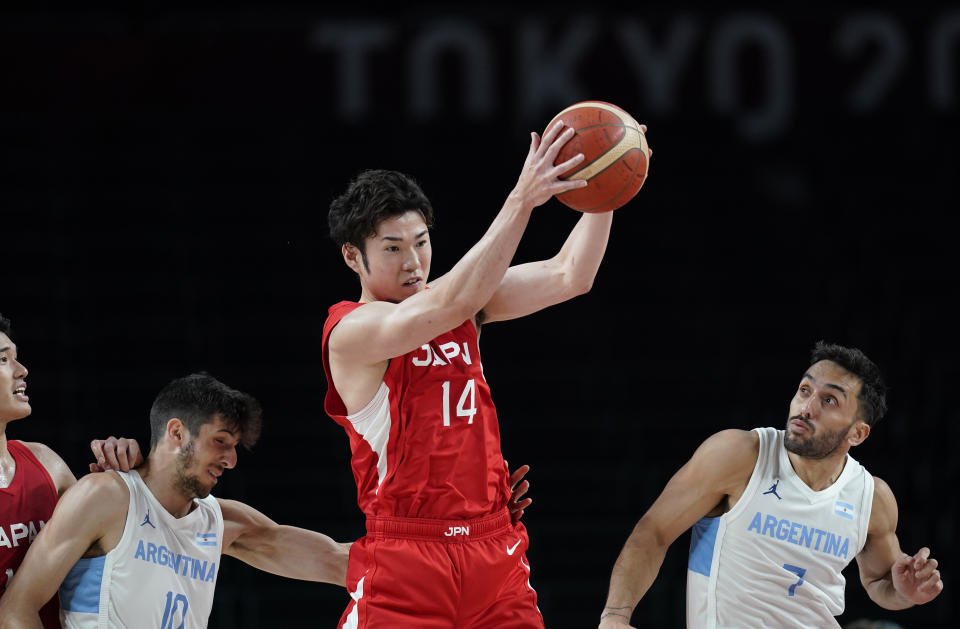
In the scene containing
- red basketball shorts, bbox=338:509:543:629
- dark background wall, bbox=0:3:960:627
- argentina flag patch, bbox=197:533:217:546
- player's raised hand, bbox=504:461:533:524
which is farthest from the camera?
dark background wall, bbox=0:3:960:627

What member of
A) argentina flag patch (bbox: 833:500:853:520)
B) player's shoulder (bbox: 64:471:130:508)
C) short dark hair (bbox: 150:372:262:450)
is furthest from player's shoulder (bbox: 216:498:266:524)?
argentina flag patch (bbox: 833:500:853:520)

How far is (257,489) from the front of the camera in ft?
26.0

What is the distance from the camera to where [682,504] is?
443cm

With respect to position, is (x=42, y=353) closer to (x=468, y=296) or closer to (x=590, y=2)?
(x=590, y=2)

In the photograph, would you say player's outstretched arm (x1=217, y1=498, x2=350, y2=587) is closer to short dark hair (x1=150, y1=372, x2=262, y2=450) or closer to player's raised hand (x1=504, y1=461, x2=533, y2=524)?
short dark hair (x1=150, y1=372, x2=262, y2=450)

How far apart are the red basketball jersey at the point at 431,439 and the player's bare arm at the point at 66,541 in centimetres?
91

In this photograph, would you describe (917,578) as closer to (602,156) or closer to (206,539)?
(602,156)

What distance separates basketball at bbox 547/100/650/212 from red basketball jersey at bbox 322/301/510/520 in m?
0.60

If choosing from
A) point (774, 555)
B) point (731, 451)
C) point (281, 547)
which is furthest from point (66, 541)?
point (774, 555)

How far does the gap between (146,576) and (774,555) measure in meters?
2.17

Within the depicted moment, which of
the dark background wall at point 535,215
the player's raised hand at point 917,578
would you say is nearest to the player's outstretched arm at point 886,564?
the player's raised hand at point 917,578

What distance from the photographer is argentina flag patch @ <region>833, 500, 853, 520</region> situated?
4.53 metres

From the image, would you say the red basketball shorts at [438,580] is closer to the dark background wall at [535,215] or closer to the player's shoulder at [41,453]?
the player's shoulder at [41,453]

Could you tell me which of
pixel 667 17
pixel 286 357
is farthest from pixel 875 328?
pixel 286 357
